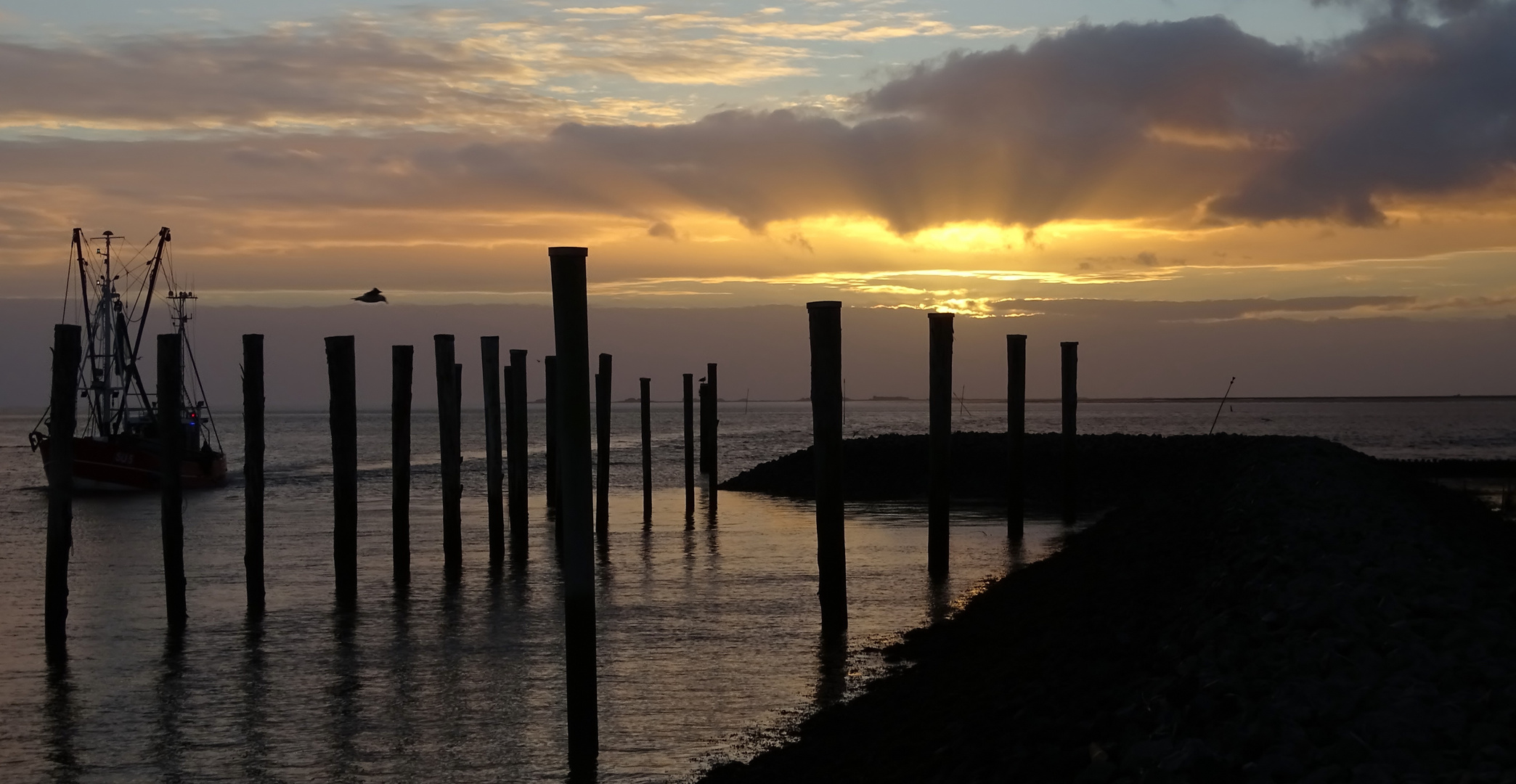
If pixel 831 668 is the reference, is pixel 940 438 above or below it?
above

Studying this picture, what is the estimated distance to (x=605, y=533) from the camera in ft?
81.3

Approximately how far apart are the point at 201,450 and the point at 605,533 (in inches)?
1140

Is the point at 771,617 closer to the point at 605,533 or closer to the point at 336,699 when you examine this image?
the point at 336,699

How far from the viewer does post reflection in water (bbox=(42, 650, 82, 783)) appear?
914cm

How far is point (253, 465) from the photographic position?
53.4 feet

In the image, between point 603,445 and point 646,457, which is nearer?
point 603,445

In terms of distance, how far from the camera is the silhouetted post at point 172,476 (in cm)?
1496

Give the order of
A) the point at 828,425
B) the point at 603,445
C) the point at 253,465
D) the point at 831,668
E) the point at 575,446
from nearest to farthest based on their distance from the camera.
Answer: the point at 575,446 < the point at 831,668 < the point at 828,425 < the point at 253,465 < the point at 603,445

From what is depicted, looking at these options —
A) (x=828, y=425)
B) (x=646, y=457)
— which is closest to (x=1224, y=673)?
(x=828, y=425)

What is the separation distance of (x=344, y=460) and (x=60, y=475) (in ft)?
12.5

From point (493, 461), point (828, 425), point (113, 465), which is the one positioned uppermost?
point (828, 425)

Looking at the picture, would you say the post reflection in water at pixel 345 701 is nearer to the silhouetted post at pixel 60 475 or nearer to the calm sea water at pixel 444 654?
the calm sea water at pixel 444 654

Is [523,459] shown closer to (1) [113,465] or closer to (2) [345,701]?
(2) [345,701]

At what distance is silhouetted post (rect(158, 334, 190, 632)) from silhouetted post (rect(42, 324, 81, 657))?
1202mm
